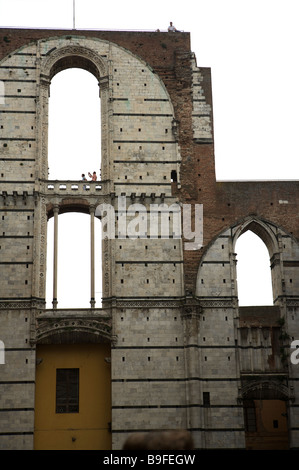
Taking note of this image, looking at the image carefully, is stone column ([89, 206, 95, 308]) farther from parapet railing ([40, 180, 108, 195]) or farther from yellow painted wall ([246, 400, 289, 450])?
yellow painted wall ([246, 400, 289, 450])

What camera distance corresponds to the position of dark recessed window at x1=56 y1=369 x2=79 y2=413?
72.2 ft

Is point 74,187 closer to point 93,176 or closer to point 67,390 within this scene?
point 93,176

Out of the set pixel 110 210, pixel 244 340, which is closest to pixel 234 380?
pixel 244 340

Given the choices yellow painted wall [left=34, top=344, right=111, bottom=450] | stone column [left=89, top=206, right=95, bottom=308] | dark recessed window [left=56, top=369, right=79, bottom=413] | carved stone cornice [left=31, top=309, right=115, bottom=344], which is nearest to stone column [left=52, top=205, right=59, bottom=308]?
carved stone cornice [left=31, top=309, right=115, bottom=344]

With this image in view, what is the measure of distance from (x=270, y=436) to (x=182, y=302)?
6.79 meters

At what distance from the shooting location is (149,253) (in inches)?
928

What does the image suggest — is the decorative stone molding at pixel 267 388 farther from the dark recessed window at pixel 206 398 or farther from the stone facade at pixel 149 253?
the dark recessed window at pixel 206 398

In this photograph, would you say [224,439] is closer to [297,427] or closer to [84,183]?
[297,427]

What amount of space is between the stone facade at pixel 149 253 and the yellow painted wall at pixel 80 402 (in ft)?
1.28

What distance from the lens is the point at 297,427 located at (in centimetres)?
2225

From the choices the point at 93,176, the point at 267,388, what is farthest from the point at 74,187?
the point at 267,388

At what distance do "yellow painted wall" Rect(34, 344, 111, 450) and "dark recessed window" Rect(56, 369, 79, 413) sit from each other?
12 cm

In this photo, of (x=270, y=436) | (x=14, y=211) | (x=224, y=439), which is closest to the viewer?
(x=224, y=439)

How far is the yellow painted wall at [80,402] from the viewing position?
21641 millimetres
